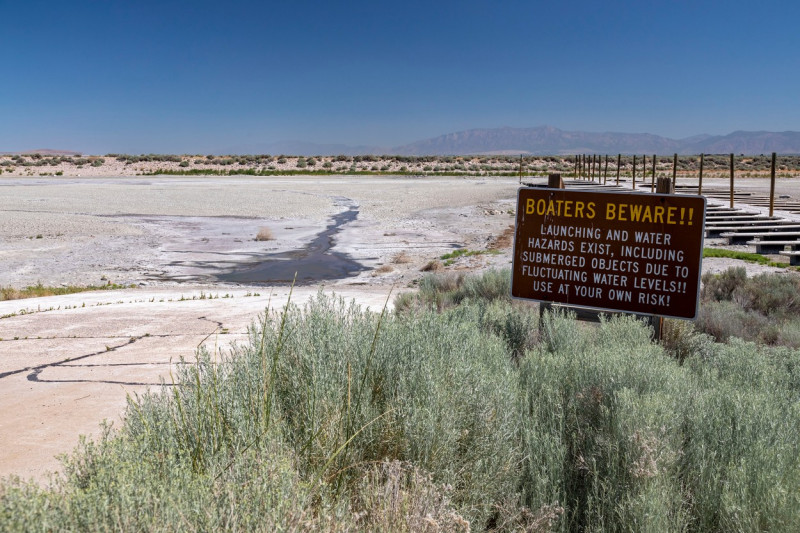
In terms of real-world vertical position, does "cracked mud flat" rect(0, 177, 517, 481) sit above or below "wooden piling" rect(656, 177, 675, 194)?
below

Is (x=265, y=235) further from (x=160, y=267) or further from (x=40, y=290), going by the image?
(x=40, y=290)

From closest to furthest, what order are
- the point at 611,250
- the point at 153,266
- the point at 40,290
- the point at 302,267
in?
1. the point at 611,250
2. the point at 40,290
3. the point at 153,266
4. the point at 302,267

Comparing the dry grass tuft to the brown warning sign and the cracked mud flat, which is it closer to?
the cracked mud flat

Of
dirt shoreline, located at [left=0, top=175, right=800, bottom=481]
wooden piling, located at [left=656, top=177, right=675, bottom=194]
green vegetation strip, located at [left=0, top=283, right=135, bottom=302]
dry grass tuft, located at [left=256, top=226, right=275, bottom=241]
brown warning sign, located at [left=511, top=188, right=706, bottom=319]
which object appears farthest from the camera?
dry grass tuft, located at [left=256, top=226, right=275, bottom=241]

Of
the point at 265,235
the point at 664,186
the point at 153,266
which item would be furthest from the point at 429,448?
the point at 265,235

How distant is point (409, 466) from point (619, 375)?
1857mm

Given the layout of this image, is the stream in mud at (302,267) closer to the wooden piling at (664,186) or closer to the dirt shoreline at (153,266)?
the dirt shoreline at (153,266)

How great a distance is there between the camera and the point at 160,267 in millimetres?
17906

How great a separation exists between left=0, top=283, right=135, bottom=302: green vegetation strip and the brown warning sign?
10.3 m

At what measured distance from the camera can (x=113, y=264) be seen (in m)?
18.1

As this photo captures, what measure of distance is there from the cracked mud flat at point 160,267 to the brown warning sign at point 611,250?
3.20 meters

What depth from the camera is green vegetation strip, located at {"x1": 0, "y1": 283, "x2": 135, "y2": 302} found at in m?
12.6


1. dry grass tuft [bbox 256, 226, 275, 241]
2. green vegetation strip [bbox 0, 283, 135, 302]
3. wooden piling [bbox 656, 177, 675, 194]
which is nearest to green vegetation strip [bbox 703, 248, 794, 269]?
wooden piling [bbox 656, 177, 675, 194]

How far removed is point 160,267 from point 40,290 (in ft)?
14.5
